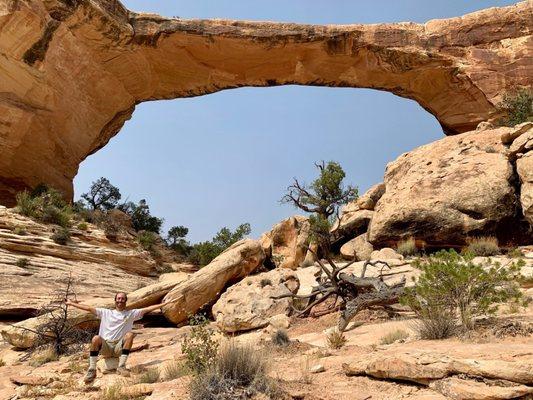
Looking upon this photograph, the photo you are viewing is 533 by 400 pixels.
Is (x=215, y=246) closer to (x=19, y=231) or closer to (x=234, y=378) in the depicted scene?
(x=19, y=231)

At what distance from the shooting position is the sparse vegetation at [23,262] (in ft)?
43.2

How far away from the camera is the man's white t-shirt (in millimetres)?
7126

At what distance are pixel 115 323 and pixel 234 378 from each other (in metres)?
3.35

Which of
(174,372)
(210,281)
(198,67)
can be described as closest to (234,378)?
(174,372)

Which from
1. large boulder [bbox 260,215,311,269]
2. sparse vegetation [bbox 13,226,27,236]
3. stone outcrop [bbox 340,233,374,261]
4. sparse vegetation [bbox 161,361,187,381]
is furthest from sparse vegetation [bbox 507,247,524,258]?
sparse vegetation [bbox 13,226,27,236]

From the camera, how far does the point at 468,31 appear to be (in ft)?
73.4

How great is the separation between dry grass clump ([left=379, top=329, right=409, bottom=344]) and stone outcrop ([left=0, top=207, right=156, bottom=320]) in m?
8.48

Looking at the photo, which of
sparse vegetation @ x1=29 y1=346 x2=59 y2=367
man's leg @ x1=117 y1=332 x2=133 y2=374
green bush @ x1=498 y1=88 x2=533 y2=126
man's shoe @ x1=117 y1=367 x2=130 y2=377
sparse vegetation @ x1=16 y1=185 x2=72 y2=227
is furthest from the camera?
green bush @ x1=498 y1=88 x2=533 y2=126

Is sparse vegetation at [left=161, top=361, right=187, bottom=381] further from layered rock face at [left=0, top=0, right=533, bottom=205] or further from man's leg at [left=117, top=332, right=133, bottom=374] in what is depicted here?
layered rock face at [left=0, top=0, right=533, bottom=205]

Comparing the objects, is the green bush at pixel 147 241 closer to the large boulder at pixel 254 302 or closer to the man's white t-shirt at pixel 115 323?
the large boulder at pixel 254 302

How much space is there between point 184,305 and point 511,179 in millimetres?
10132

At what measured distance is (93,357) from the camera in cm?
657

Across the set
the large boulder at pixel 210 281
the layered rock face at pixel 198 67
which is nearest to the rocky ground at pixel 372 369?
the large boulder at pixel 210 281

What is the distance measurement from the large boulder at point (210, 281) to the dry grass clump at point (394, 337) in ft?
19.2
